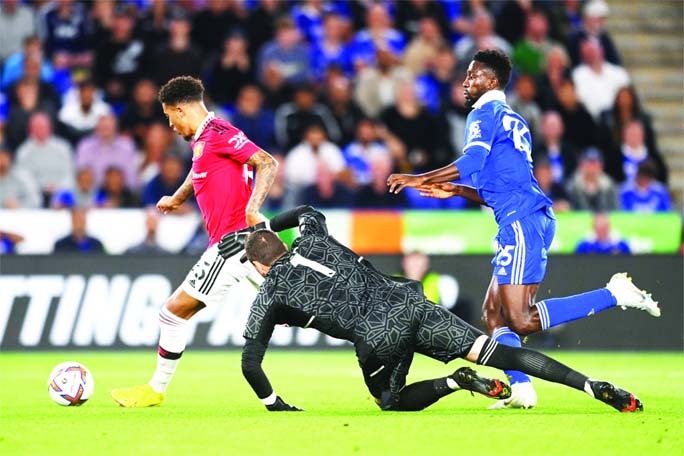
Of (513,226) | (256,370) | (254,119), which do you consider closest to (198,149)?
(256,370)

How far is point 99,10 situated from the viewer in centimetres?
1917

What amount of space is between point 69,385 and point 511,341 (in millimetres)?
2972

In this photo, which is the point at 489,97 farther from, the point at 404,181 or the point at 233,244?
the point at 233,244

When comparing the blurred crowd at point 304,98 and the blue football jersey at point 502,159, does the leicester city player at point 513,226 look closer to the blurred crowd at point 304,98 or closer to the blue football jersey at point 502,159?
the blue football jersey at point 502,159

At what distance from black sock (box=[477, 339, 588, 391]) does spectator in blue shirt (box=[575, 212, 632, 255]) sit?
8.93 m

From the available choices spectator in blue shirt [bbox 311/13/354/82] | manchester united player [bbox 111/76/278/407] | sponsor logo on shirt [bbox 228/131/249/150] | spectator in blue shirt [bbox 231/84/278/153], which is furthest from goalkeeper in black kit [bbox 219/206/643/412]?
spectator in blue shirt [bbox 311/13/354/82]

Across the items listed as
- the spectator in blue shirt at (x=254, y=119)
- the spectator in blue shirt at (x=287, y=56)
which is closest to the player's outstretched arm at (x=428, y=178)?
the spectator in blue shirt at (x=254, y=119)

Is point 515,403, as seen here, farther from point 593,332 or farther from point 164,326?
point 593,332

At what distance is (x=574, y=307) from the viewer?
887cm

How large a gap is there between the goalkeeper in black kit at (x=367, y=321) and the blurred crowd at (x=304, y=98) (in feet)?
28.8

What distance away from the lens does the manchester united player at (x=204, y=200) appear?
945 cm

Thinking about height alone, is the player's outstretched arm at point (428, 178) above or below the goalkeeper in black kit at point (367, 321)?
above

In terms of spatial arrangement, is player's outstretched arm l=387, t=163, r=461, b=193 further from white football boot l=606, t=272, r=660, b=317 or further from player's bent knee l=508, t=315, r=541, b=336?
white football boot l=606, t=272, r=660, b=317

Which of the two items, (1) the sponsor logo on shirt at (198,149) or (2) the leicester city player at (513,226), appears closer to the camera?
(2) the leicester city player at (513,226)
